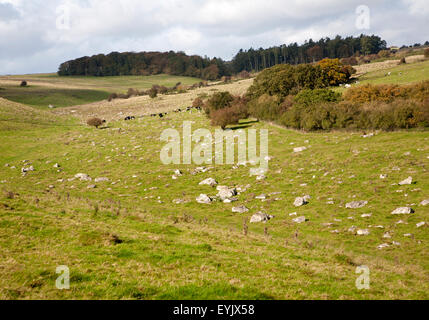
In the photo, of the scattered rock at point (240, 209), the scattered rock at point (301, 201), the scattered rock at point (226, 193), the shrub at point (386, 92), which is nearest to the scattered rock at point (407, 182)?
the scattered rock at point (301, 201)

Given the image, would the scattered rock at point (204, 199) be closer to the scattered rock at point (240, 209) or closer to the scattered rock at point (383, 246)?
the scattered rock at point (240, 209)

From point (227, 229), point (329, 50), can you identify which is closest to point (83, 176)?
point (227, 229)

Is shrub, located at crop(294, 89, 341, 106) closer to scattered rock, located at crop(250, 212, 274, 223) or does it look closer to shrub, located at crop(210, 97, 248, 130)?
shrub, located at crop(210, 97, 248, 130)

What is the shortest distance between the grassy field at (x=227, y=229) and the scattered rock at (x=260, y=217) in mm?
450

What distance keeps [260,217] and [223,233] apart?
4157 mm

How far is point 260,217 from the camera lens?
19.4m

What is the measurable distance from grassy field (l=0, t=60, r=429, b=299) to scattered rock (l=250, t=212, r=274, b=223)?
1.48 feet

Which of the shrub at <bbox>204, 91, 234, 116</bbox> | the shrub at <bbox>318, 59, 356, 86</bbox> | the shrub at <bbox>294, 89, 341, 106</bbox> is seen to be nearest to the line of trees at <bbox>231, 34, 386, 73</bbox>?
the shrub at <bbox>318, 59, 356, 86</bbox>

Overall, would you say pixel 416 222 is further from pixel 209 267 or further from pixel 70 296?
pixel 70 296

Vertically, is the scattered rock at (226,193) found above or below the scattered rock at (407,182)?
below

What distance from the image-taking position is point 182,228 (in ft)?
54.9

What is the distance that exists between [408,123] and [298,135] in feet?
39.6

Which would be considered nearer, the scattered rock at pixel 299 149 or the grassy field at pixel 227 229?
the grassy field at pixel 227 229

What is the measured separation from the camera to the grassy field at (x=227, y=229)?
9250mm
